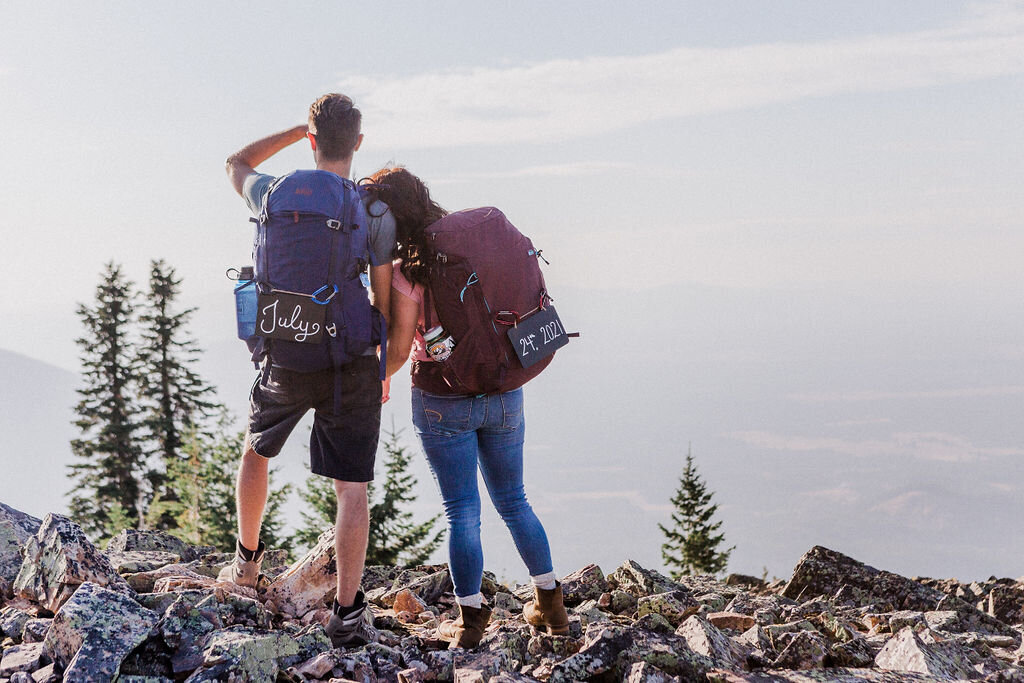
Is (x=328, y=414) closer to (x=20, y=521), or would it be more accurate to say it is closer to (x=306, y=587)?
(x=306, y=587)

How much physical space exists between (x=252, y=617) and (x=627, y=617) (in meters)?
3.52

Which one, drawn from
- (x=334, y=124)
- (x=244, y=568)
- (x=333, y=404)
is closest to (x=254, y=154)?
(x=334, y=124)

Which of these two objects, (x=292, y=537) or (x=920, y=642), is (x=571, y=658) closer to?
(x=920, y=642)

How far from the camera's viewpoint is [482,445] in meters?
6.54

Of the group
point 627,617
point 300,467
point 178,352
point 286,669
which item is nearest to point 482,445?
point 286,669

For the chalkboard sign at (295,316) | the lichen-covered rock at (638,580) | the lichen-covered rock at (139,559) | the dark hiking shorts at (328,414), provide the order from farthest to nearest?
the lichen-covered rock at (638,580) → the lichen-covered rock at (139,559) → the dark hiking shorts at (328,414) → the chalkboard sign at (295,316)

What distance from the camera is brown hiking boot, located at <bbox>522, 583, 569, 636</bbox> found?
22.4 feet

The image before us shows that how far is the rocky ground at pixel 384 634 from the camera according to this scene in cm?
586

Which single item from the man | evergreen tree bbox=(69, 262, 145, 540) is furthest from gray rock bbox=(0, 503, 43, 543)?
evergreen tree bbox=(69, 262, 145, 540)

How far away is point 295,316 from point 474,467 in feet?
5.17

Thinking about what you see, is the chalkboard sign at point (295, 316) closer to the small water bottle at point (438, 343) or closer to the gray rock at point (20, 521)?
the small water bottle at point (438, 343)

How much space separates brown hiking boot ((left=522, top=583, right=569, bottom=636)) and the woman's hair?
2.47 metres

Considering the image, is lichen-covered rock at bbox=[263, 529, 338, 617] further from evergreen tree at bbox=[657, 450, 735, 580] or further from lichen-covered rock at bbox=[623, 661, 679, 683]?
evergreen tree at bbox=[657, 450, 735, 580]

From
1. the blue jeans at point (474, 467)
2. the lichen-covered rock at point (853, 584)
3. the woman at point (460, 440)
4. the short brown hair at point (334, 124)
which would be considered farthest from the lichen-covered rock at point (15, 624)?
the lichen-covered rock at point (853, 584)
